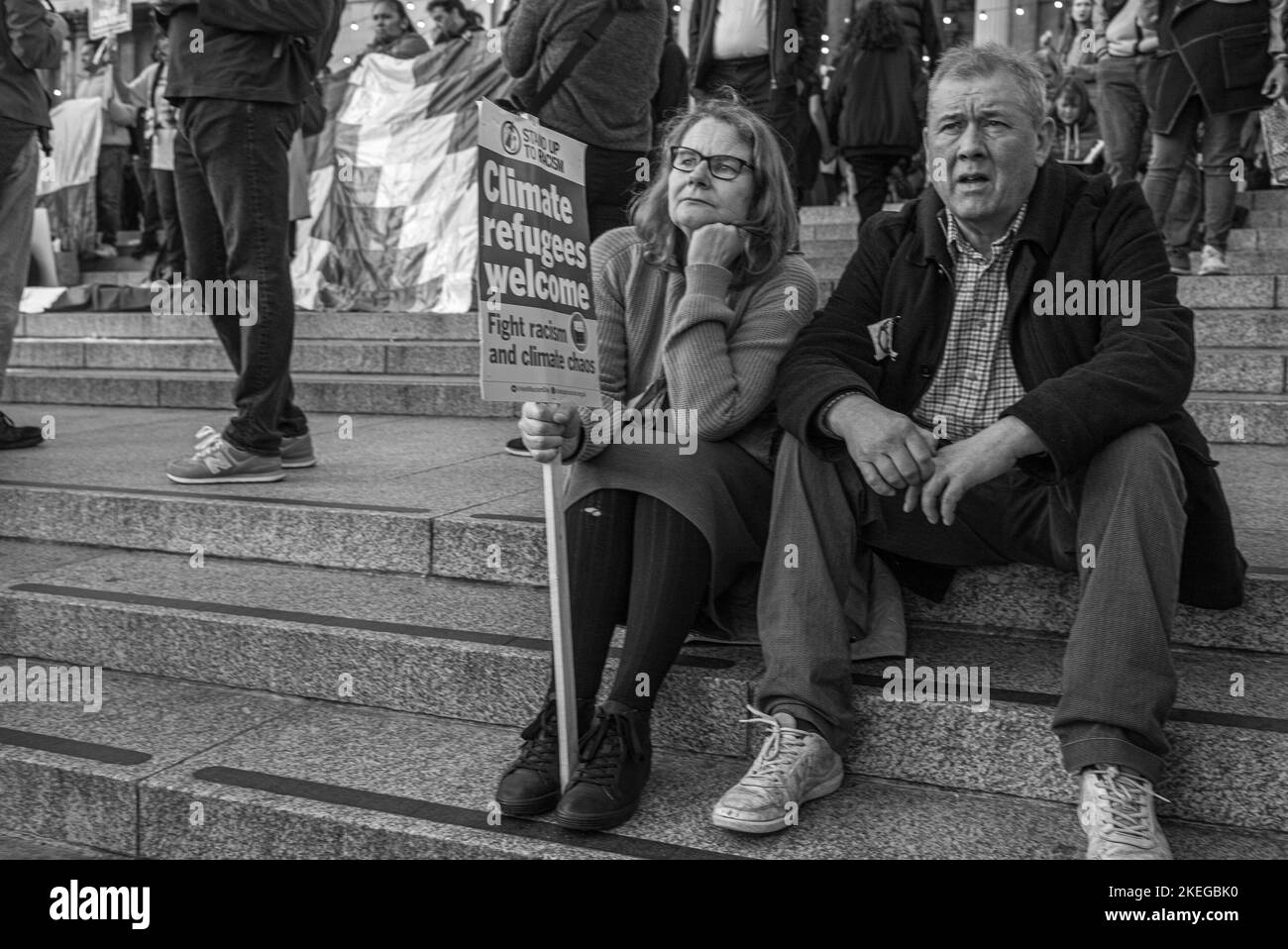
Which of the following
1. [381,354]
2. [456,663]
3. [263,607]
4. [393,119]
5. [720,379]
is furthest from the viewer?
[393,119]

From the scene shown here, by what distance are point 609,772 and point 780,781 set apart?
0.32m

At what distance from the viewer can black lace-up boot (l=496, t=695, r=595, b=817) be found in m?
2.39

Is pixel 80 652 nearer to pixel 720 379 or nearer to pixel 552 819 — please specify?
pixel 552 819

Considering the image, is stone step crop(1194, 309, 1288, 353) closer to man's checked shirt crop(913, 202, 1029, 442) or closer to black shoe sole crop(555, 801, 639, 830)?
man's checked shirt crop(913, 202, 1029, 442)

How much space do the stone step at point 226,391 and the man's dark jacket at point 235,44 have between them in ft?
6.52

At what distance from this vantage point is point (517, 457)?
453 cm

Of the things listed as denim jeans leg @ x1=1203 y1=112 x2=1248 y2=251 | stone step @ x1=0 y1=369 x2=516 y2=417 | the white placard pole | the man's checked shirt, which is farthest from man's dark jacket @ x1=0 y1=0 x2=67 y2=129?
denim jeans leg @ x1=1203 y1=112 x2=1248 y2=251

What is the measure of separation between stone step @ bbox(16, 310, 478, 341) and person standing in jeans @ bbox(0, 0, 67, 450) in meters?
2.58

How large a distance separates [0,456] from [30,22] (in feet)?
5.04

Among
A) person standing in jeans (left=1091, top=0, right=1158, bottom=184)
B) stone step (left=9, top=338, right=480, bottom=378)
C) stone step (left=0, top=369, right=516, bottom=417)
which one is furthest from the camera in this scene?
person standing in jeans (left=1091, top=0, right=1158, bottom=184)

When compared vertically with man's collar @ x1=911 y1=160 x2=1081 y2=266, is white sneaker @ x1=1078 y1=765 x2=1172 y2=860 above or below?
below

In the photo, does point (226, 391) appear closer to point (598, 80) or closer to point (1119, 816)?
point (598, 80)

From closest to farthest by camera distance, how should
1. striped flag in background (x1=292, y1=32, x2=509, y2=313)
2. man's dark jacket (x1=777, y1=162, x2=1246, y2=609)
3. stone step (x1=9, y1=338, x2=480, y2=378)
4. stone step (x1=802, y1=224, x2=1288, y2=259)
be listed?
man's dark jacket (x1=777, y1=162, x2=1246, y2=609), stone step (x1=9, y1=338, x2=480, y2=378), stone step (x1=802, y1=224, x2=1288, y2=259), striped flag in background (x1=292, y1=32, x2=509, y2=313)
